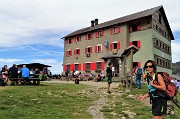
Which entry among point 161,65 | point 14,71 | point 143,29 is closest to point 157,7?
point 143,29

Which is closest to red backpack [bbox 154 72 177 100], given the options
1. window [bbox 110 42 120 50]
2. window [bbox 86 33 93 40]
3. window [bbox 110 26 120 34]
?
window [bbox 110 42 120 50]

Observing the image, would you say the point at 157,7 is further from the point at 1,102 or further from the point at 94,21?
the point at 1,102

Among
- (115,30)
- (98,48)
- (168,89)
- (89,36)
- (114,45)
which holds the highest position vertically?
(115,30)

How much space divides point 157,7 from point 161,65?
8.79 m

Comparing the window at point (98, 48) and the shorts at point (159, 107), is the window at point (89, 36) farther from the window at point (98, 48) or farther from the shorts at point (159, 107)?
the shorts at point (159, 107)

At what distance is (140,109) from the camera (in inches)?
421

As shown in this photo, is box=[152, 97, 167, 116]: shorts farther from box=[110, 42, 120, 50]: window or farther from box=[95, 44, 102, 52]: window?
box=[95, 44, 102, 52]: window

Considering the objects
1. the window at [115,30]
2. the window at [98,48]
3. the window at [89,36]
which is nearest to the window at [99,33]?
the window at [89,36]

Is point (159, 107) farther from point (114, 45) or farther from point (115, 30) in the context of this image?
point (115, 30)

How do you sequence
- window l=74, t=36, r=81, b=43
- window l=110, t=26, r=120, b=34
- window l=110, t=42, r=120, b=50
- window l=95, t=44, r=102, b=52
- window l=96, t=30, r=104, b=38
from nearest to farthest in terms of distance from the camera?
window l=110, t=42, r=120, b=50, window l=110, t=26, r=120, b=34, window l=95, t=44, r=102, b=52, window l=96, t=30, r=104, b=38, window l=74, t=36, r=81, b=43

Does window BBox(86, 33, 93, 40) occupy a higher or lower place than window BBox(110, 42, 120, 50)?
higher

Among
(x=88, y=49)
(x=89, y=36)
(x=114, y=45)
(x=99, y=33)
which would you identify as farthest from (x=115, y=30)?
(x=88, y=49)

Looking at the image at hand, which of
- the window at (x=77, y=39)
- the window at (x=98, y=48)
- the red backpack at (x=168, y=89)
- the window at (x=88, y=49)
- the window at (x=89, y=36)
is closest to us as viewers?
the red backpack at (x=168, y=89)

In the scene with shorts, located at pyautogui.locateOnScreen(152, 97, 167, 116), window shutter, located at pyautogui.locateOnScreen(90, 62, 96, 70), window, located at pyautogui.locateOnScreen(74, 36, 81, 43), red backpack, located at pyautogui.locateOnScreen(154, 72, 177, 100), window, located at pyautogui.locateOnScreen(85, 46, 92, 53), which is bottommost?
shorts, located at pyautogui.locateOnScreen(152, 97, 167, 116)
